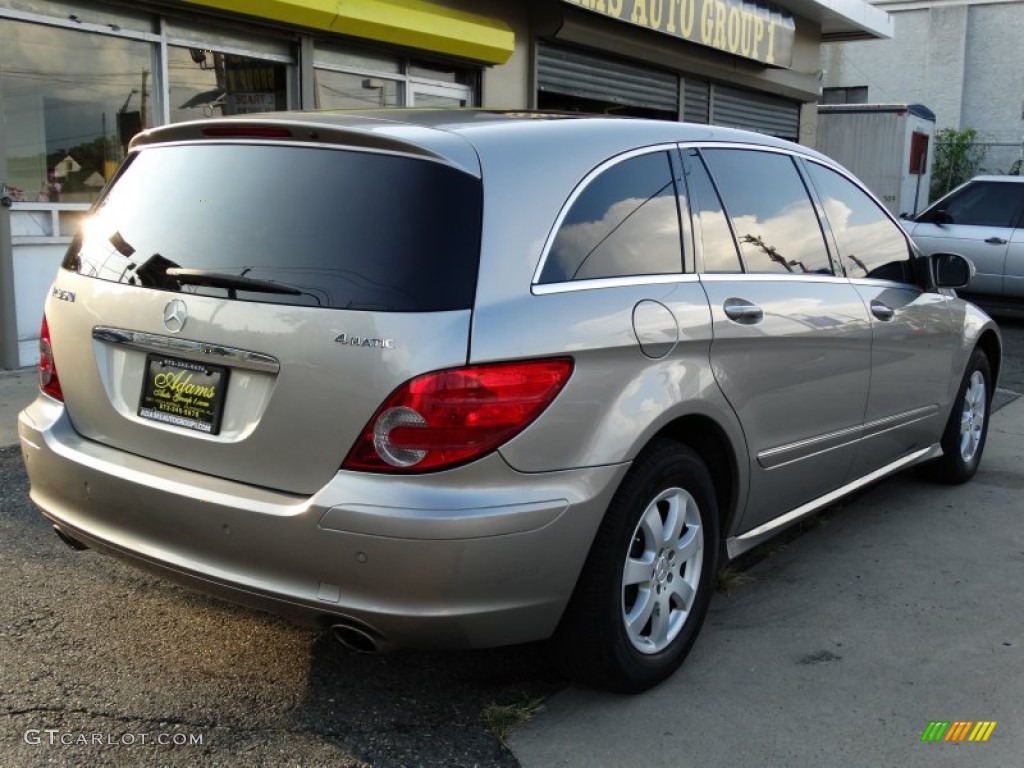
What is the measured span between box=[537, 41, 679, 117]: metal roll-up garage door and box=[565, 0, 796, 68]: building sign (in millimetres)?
763

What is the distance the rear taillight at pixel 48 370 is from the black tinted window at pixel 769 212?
2.30 m

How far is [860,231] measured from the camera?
454 cm

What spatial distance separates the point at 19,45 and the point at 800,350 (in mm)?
6220

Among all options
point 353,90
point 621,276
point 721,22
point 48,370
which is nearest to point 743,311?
point 621,276

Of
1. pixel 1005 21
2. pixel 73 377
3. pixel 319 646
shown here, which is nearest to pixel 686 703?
pixel 319 646

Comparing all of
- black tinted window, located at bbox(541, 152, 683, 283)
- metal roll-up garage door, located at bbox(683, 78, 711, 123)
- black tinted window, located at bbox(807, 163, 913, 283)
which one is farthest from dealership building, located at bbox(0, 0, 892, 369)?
black tinted window, located at bbox(541, 152, 683, 283)

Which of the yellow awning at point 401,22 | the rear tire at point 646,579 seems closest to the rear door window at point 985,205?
the yellow awning at point 401,22

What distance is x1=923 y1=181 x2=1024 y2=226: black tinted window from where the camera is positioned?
480 inches

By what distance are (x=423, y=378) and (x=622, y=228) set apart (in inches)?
37.2

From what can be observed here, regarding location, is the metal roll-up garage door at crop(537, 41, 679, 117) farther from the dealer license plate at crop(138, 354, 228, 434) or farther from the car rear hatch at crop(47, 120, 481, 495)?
the dealer license plate at crop(138, 354, 228, 434)

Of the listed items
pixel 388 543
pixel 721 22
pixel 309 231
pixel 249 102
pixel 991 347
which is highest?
pixel 721 22

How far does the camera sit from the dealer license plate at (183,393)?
9.19 ft

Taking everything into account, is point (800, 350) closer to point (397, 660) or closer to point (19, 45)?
point (397, 660)

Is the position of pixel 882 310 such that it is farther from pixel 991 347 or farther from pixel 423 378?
pixel 423 378
